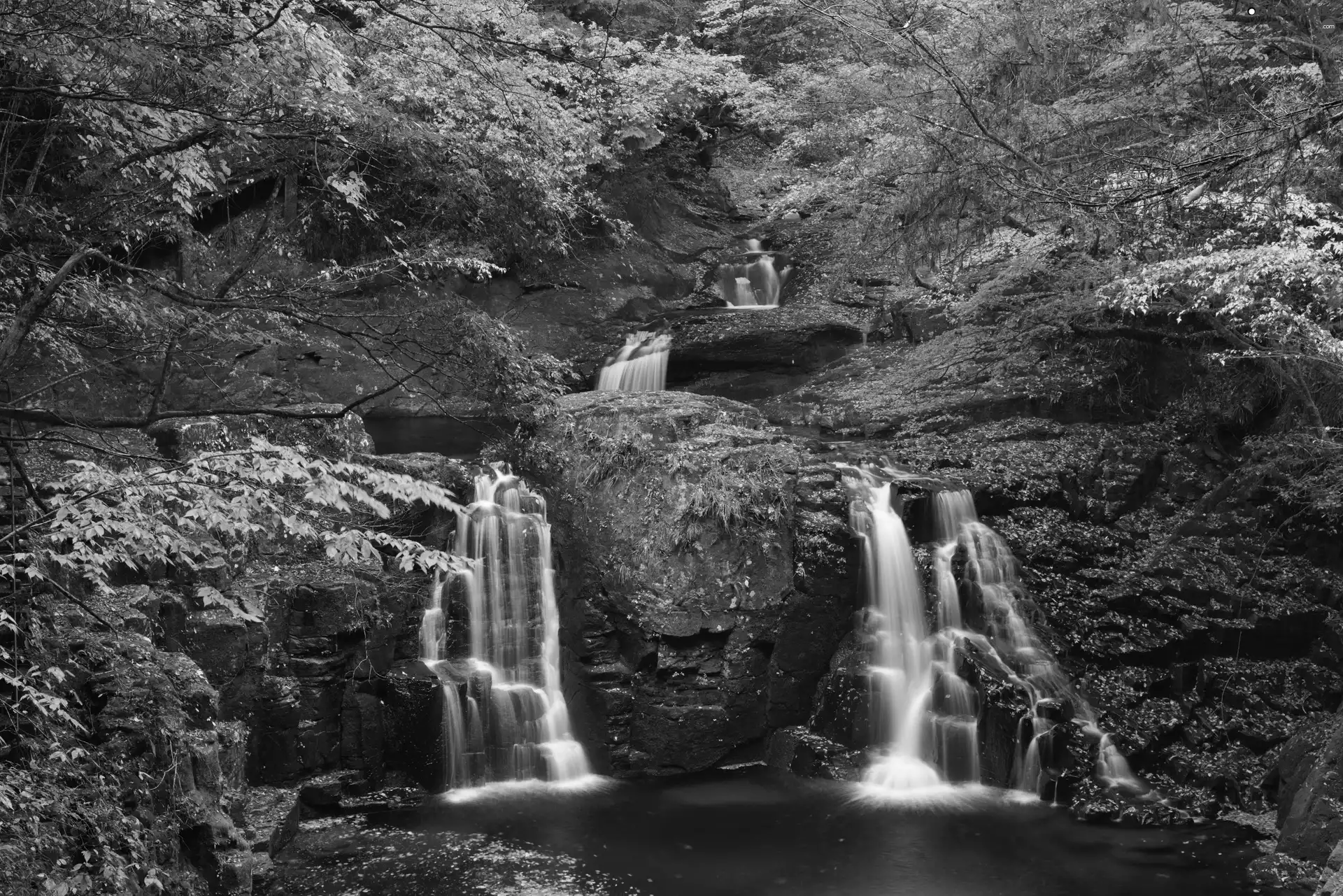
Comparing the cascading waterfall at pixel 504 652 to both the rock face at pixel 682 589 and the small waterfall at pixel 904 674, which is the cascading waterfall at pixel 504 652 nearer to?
the rock face at pixel 682 589

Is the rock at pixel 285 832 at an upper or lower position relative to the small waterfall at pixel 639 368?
lower

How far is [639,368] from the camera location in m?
15.6

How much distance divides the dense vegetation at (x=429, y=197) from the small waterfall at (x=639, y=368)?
2.41 metres

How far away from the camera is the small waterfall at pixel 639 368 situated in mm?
15445

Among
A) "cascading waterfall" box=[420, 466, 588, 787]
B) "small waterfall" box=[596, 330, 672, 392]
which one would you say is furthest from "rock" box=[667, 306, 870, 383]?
"cascading waterfall" box=[420, 466, 588, 787]

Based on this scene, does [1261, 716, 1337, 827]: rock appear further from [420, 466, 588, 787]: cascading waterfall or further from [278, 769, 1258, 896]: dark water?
[420, 466, 588, 787]: cascading waterfall

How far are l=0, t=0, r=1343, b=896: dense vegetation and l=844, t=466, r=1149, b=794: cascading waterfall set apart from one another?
3140mm

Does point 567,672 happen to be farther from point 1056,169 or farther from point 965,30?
point 965,30

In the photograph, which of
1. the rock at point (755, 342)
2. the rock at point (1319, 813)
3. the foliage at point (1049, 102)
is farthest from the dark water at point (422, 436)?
the rock at point (1319, 813)

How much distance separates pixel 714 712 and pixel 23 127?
7852mm

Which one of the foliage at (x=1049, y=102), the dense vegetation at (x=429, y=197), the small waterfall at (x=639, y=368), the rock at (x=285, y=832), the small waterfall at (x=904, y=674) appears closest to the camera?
the dense vegetation at (x=429, y=197)

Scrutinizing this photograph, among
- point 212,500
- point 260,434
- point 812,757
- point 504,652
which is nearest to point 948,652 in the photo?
point 812,757

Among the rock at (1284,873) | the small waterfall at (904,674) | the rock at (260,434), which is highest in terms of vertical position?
the rock at (260,434)

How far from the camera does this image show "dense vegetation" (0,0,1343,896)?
4.55 meters
